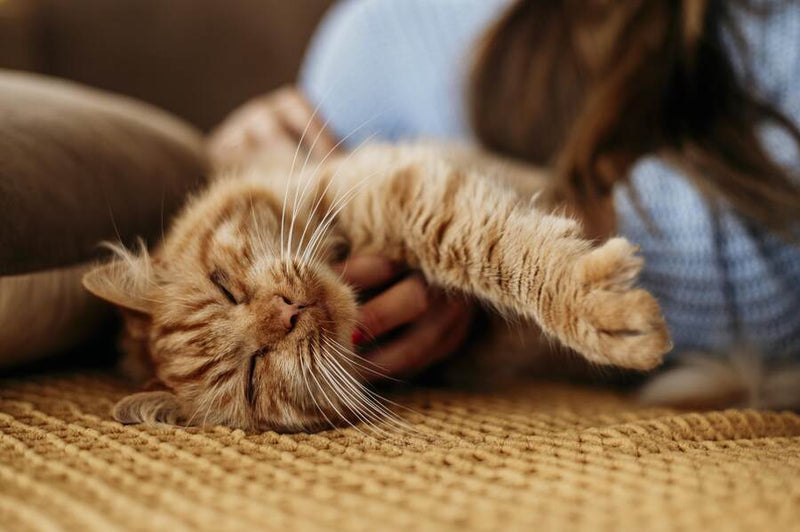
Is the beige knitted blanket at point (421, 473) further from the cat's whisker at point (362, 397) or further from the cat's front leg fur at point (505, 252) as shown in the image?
the cat's front leg fur at point (505, 252)

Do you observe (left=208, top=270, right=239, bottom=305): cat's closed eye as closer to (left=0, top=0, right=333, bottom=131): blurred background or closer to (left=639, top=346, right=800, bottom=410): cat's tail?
(left=639, top=346, right=800, bottom=410): cat's tail

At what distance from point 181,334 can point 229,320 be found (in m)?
0.10

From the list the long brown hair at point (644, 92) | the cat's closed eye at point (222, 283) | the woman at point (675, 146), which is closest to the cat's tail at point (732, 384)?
the woman at point (675, 146)

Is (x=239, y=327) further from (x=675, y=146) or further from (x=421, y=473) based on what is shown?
(x=675, y=146)

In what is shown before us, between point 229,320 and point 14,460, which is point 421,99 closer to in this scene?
point 229,320

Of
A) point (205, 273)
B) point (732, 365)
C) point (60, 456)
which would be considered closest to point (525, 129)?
point (732, 365)

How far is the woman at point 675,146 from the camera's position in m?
1.24

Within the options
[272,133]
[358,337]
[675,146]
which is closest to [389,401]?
[358,337]

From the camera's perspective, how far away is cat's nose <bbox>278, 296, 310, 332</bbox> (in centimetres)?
103

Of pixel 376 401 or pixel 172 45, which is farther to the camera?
pixel 172 45

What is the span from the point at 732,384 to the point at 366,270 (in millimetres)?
770

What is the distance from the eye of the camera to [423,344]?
3.79 ft

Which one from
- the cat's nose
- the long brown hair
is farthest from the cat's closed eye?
the long brown hair

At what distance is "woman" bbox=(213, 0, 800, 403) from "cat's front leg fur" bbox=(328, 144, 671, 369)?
0.08m
